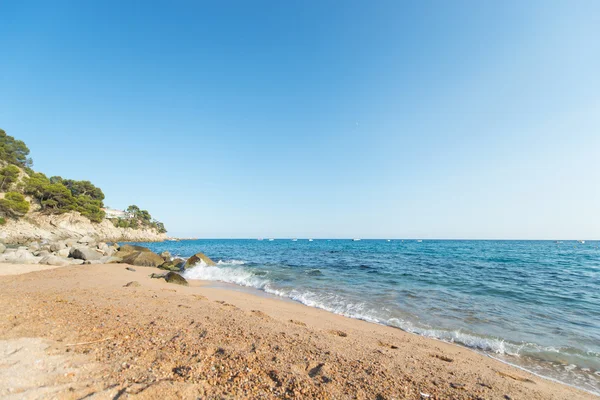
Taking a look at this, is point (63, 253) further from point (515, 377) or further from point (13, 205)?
point (13, 205)

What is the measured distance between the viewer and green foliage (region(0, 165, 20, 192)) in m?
49.6

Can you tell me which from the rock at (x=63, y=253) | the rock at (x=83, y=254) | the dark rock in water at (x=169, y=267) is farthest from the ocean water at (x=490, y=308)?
the rock at (x=63, y=253)

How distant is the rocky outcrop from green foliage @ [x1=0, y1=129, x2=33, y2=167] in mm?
19995

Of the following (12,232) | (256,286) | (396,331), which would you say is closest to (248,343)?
(396,331)

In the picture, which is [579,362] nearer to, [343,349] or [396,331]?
[396,331]

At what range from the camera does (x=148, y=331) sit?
5281 millimetres

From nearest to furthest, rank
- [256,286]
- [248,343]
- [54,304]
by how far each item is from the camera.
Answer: [248,343]
[54,304]
[256,286]

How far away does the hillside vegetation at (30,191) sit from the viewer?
152ft

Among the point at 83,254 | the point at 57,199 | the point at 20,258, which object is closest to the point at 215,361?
the point at 20,258

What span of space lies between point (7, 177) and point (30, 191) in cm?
472

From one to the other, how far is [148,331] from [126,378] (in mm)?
1959

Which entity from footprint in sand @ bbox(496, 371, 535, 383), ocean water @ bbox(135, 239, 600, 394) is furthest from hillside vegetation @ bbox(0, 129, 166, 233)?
footprint in sand @ bbox(496, 371, 535, 383)

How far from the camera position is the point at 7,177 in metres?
49.8

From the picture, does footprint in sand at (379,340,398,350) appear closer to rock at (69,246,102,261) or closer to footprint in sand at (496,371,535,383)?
footprint in sand at (496,371,535,383)
